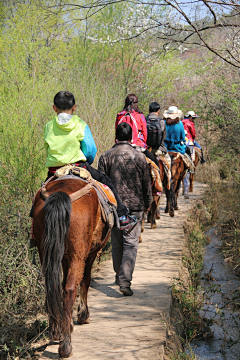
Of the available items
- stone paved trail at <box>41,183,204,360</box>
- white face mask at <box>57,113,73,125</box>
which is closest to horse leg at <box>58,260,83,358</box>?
stone paved trail at <box>41,183,204,360</box>

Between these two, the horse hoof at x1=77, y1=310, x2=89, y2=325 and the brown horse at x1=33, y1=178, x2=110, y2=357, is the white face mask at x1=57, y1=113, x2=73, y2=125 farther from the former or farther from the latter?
the horse hoof at x1=77, y1=310, x2=89, y2=325

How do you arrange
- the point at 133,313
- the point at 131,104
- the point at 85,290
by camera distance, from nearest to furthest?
the point at 85,290
the point at 133,313
the point at 131,104

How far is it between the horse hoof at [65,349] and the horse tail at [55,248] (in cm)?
30

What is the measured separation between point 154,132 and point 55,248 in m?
5.90

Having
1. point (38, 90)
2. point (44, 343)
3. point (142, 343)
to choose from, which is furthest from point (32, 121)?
point (142, 343)

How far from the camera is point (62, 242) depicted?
149 inches

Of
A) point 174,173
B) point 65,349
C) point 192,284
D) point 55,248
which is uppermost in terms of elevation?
point 55,248

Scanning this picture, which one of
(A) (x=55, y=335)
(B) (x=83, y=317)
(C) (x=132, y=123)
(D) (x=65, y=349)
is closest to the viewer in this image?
(A) (x=55, y=335)

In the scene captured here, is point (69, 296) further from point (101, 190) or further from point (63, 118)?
point (63, 118)

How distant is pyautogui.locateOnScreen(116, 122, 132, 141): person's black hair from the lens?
6.12m

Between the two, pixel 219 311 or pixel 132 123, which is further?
pixel 132 123

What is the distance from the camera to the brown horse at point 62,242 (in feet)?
12.4

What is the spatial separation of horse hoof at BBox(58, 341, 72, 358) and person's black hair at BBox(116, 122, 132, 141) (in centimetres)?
296

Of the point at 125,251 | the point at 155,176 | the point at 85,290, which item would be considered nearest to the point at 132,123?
the point at 155,176
